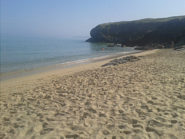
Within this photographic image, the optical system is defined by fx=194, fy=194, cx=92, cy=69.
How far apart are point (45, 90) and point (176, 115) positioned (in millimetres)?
4944

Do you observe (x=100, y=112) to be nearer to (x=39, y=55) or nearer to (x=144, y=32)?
(x=39, y=55)

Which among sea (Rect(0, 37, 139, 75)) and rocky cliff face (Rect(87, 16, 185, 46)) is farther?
rocky cliff face (Rect(87, 16, 185, 46))

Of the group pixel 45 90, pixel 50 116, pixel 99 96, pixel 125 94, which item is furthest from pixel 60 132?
pixel 45 90

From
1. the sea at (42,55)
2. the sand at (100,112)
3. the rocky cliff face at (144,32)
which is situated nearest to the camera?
the sand at (100,112)

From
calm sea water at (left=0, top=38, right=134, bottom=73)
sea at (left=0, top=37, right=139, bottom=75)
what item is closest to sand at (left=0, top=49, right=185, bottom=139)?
sea at (left=0, top=37, right=139, bottom=75)

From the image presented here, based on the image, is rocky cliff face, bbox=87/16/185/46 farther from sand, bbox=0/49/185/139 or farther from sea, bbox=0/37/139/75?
sand, bbox=0/49/185/139

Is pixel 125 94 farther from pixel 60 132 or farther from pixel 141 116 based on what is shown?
pixel 60 132

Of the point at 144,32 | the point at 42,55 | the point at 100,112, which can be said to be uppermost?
the point at 144,32

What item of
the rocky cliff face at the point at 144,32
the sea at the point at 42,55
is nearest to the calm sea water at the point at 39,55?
the sea at the point at 42,55

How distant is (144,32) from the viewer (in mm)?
64375

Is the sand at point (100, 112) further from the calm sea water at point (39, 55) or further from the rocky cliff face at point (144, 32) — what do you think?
the rocky cliff face at point (144, 32)

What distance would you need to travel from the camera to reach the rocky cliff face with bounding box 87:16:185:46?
50.8 m

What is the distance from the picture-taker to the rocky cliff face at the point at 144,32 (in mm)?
50812

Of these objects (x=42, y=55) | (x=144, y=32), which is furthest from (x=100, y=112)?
(x=144, y=32)
